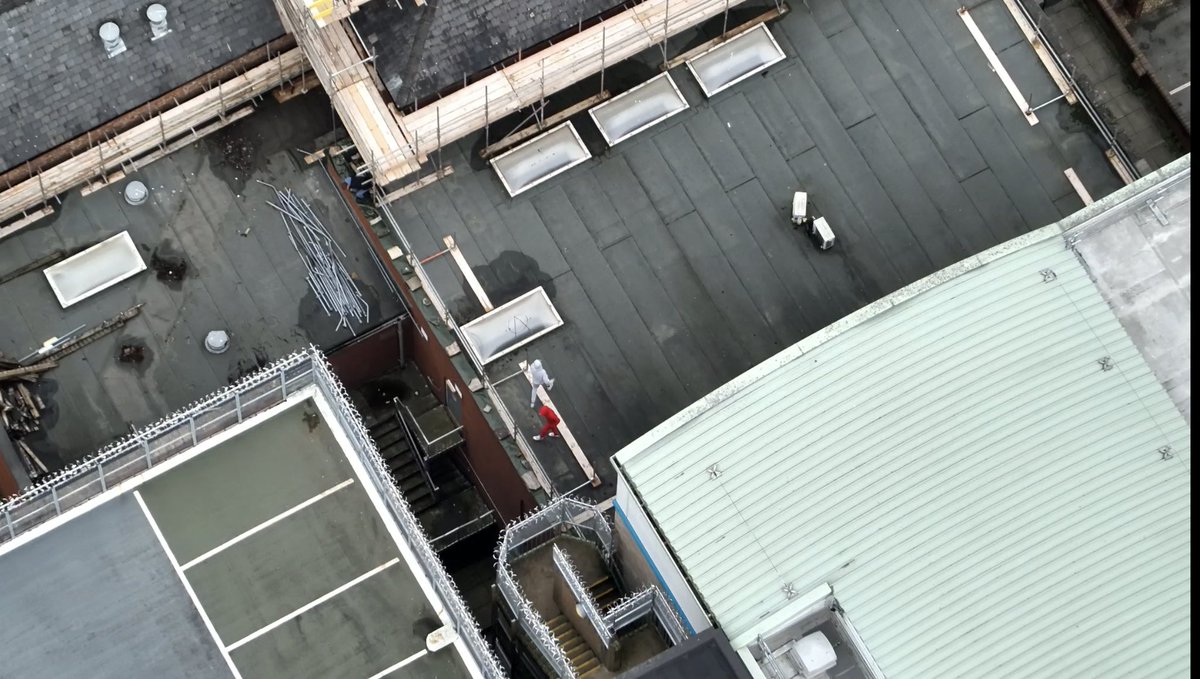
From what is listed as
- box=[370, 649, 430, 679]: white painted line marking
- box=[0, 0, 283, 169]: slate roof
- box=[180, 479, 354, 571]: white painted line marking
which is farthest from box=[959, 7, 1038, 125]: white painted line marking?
box=[370, 649, 430, 679]: white painted line marking

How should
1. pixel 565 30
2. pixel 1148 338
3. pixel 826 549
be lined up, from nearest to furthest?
1. pixel 826 549
2. pixel 1148 338
3. pixel 565 30

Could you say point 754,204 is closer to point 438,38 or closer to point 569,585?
point 438,38

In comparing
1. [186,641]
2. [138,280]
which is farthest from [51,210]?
[186,641]

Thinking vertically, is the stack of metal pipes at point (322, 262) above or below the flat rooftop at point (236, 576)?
above

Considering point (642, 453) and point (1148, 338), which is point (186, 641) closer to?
point (642, 453)

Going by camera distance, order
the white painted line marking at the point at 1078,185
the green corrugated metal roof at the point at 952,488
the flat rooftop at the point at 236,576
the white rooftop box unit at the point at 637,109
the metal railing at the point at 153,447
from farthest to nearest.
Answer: the white rooftop box unit at the point at 637,109, the white painted line marking at the point at 1078,185, the metal railing at the point at 153,447, the flat rooftop at the point at 236,576, the green corrugated metal roof at the point at 952,488

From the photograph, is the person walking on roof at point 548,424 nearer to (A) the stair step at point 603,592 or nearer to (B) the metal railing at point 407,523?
(A) the stair step at point 603,592

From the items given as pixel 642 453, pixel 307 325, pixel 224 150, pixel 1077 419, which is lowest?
pixel 1077 419

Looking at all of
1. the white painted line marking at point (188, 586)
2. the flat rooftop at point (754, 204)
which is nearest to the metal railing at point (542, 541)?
the flat rooftop at point (754, 204)

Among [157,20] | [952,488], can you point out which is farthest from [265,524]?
[952,488]
